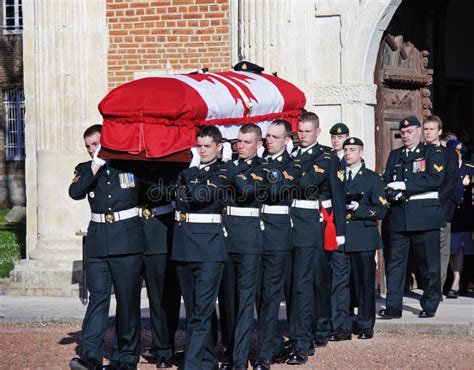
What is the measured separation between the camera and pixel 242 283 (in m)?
9.05

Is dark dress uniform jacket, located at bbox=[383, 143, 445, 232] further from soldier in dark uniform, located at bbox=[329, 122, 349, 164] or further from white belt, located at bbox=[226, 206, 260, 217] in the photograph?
white belt, located at bbox=[226, 206, 260, 217]

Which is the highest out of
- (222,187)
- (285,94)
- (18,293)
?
(285,94)

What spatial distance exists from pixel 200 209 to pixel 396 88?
5.03 meters

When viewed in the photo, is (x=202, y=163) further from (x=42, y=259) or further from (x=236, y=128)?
(x=42, y=259)

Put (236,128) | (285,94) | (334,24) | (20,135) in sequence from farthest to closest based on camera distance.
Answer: (20,135) → (334,24) → (285,94) → (236,128)

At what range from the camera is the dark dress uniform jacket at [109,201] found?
29.6ft

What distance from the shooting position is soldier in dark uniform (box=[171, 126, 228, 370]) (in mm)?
8719

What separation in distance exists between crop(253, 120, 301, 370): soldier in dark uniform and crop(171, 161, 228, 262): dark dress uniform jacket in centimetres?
51

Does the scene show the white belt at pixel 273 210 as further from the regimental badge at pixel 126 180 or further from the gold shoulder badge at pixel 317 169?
the regimental badge at pixel 126 180

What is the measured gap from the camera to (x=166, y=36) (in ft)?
44.2

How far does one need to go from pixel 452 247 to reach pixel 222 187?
4537 mm

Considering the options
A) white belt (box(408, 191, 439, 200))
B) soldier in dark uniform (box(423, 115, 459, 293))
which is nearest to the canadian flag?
white belt (box(408, 191, 439, 200))

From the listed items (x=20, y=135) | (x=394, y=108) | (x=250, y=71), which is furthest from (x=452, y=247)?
(x=20, y=135)

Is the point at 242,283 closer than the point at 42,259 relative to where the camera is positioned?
Yes
